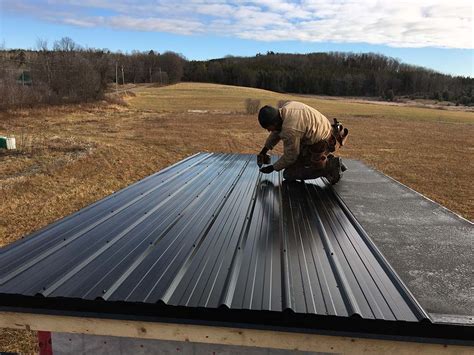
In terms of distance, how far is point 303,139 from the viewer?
18.2ft

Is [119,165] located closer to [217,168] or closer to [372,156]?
[217,168]

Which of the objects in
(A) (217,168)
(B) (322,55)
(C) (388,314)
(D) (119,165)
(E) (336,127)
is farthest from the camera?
(B) (322,55)

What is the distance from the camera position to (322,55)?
13950cm

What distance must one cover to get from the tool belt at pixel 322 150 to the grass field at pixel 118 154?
4440 millimetres

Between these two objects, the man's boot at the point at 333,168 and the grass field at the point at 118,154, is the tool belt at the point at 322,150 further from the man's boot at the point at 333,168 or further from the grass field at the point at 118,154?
the grass field at the point at 118,154

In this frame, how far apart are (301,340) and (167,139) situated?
64.3ft

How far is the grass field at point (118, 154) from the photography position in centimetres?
976

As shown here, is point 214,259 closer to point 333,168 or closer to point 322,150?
point 322,150

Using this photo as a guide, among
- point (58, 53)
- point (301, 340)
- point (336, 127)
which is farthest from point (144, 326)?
point (58, 53)

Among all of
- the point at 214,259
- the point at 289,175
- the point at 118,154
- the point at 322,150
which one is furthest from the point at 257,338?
the point at 118,154

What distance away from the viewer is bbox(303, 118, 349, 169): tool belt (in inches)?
222

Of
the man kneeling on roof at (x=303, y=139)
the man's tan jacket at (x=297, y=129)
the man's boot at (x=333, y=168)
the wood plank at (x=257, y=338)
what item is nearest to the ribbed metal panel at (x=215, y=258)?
the wood plank at (x=257, y=338)

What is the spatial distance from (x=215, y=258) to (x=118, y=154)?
13.5 meters

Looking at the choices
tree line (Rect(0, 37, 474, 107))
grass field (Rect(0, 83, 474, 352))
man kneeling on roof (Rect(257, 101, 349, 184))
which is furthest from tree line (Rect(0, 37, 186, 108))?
man kneeling on roof (Rect(257, 101, 349, 184))
